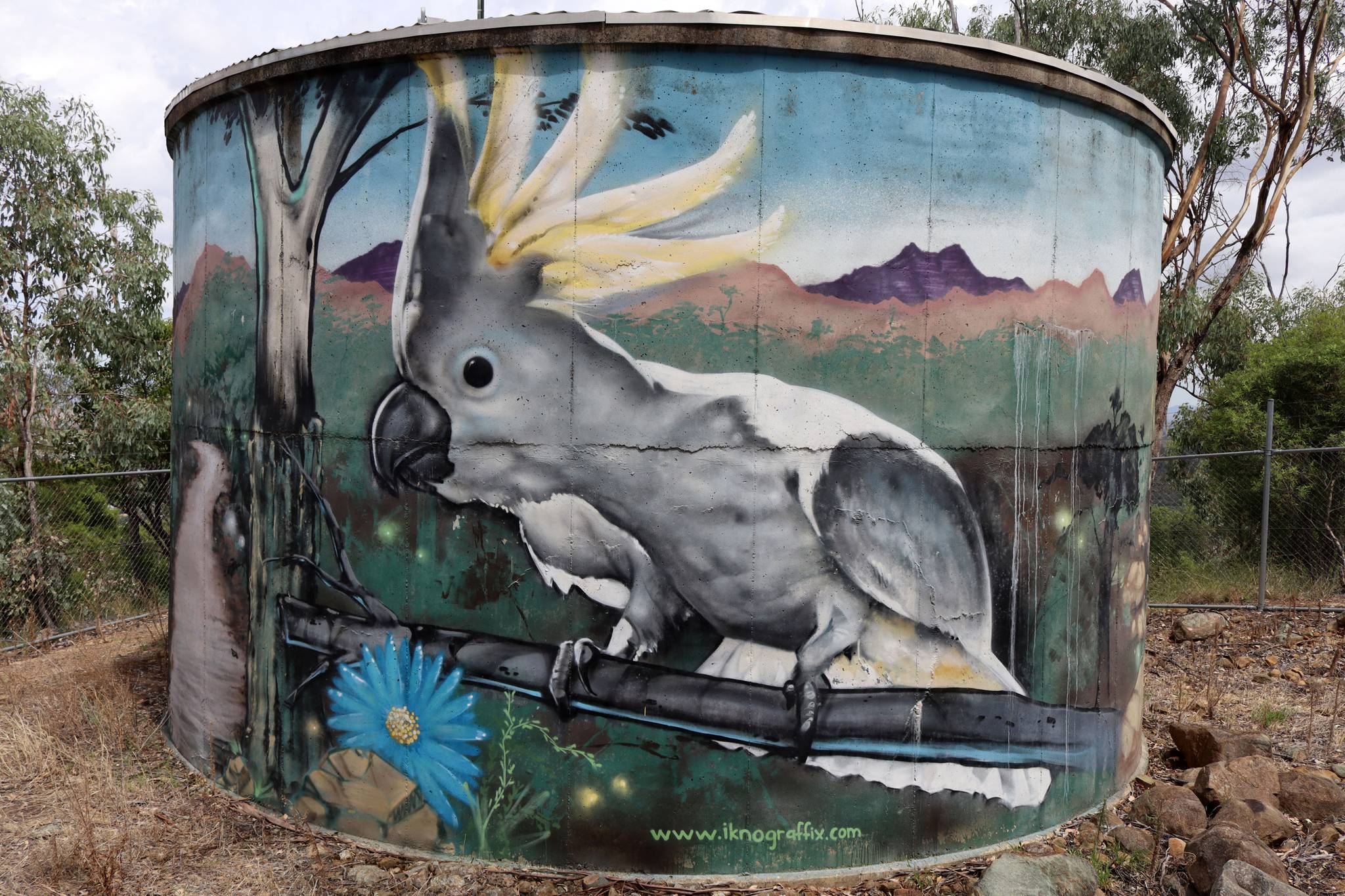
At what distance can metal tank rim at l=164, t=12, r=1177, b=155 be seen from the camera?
15.1 feet

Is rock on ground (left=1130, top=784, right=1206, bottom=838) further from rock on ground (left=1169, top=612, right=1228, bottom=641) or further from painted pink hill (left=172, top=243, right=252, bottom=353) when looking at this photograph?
painted pink hill (left=172, top=243, right=252, bottom=353)

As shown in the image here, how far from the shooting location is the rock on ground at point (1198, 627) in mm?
9992

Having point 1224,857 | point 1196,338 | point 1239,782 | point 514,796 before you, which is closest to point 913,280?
point 1224,857

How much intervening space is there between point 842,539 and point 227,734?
3887 mm

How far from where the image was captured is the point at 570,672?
15.6ft

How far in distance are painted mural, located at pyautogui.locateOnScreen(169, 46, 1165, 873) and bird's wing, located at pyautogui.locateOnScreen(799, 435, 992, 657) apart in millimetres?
18

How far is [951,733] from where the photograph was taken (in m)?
4.95

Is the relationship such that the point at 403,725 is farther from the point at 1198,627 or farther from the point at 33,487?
the point at 33,487

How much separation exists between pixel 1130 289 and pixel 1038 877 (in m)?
3.48

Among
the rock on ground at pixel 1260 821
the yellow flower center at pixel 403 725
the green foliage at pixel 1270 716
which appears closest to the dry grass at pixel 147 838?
the yellow flower center at pixel 403 725

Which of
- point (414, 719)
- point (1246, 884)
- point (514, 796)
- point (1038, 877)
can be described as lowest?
point (1038, 877)

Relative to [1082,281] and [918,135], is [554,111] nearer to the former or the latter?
[918,135]

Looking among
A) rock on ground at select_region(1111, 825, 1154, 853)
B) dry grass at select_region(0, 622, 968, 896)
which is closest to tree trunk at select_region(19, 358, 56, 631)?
dry grass at select_region(0, 622, 968, 896)

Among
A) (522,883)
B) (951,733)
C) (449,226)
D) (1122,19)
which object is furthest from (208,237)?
(1122,19)
